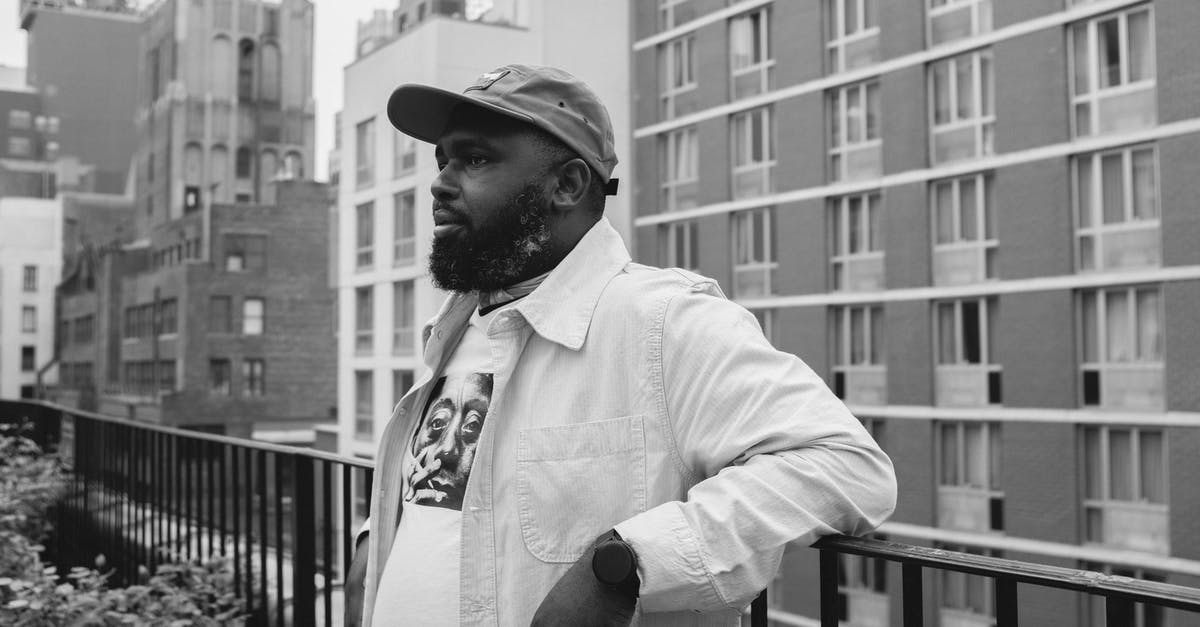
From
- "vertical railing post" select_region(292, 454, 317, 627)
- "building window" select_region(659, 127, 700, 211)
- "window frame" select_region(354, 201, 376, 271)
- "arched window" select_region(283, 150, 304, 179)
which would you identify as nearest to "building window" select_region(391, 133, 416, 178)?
"window frame" select_region(354, 201, 376, 271)

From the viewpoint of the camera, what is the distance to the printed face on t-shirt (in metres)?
1.96

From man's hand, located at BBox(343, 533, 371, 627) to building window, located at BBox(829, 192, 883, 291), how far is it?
24.5 m

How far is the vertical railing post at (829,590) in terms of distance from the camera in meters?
1.89

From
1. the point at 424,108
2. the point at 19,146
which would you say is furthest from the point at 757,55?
the point at 19,146

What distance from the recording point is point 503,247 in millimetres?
1997

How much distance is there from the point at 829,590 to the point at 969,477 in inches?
943

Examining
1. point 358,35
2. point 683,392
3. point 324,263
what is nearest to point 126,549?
point 683,392

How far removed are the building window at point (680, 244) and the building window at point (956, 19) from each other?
841 cm

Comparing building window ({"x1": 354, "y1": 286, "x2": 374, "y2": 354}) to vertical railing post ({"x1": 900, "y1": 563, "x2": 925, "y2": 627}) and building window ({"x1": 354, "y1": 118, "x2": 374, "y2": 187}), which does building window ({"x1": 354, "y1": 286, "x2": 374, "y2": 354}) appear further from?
vertical railing post ({"x1": 900, "y1": 563, "x2": 925, "y2": 627})

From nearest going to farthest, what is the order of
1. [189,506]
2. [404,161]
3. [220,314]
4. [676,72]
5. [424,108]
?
[424,108] → [189,506] → [676,72] → [404,161] → [220,314]

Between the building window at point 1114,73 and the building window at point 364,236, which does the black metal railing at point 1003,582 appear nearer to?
the building window at point 1114,73

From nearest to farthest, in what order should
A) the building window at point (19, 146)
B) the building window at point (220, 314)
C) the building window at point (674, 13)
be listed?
the building window at point (674, 13), the building window at point (220, 314), the building window at point (19, 146)

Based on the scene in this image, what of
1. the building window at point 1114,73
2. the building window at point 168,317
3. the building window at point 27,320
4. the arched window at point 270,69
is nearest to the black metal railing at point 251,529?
the building window at point 1114,73

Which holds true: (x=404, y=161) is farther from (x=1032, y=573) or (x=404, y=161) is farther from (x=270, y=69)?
(x=270, y=69)
